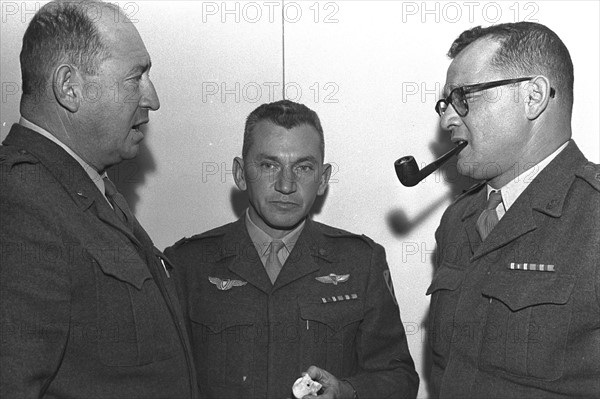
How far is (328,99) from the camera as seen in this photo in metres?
2.76

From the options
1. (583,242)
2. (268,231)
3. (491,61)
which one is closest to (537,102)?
(491,61)

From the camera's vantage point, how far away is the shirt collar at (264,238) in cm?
234

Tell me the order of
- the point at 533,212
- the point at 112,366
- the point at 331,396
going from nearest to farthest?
the point at 112,366 < the point at 533,212 < the point at 331,396

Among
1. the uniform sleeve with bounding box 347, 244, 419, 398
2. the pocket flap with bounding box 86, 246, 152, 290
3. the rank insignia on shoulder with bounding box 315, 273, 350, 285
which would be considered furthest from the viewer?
the rank insignia on shoulder with bounding box 315, 273, 350, 285

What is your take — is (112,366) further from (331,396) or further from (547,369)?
(547,369)

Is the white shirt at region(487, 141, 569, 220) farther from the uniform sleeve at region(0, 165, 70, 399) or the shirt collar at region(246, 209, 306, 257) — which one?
the uniform sleeve at region(0, 165, 70, 399)

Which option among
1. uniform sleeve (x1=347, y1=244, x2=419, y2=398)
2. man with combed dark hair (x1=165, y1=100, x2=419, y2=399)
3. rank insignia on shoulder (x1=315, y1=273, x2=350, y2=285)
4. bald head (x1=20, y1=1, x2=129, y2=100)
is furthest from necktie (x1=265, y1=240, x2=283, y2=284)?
bald head (x1=20, y1=1, x2=129, y2=100)

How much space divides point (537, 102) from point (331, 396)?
2.86 ft

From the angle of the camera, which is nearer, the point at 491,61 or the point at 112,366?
the point at 112,366

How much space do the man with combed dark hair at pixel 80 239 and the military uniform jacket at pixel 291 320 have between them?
368mm

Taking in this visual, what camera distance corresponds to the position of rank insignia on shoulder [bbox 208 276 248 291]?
7.56 feet

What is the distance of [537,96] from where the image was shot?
1.91 m

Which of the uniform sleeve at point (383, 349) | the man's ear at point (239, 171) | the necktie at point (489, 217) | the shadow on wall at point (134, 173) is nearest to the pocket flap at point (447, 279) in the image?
the necktie at point (489, 217)

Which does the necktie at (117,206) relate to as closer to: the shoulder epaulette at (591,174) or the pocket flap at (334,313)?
the pocket flap at (334,313)
